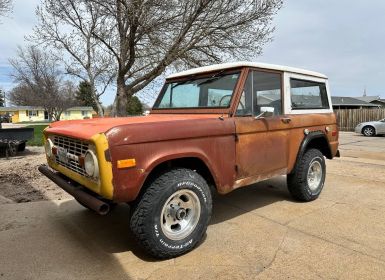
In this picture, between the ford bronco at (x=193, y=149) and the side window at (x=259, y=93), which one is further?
the side window at (x=259, y=93)

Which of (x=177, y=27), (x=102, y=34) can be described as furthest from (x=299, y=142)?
(x=102, y=34)

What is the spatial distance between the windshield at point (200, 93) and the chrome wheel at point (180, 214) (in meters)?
1.20

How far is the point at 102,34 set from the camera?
13.8 meters

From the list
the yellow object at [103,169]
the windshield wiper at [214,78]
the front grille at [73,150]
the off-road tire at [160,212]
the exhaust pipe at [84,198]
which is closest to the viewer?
the yellow object at [103,169]

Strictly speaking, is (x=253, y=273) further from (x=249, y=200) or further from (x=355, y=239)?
(x=249, y=200)

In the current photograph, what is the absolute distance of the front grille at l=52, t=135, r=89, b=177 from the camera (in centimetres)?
327

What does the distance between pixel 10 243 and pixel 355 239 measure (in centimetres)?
376

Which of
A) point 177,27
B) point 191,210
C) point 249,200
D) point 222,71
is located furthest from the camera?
point 177,27

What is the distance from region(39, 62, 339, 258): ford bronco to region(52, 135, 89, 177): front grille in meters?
0.01

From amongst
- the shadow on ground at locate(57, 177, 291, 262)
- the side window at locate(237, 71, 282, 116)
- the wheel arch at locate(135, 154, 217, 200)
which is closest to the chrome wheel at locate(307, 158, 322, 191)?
the shadow on ground at locate(57, 177, 291, 262)

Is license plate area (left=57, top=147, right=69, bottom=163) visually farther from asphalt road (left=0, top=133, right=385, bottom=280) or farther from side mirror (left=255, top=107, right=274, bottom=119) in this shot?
side mirror (left=255, top=107, right=274, bottom=119)

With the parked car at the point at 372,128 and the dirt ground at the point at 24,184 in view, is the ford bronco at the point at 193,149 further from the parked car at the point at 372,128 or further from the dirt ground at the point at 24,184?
the parked car at the point at 372,128

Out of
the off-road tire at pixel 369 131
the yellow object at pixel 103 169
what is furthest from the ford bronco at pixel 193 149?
the off-road tire at pixel 369 131

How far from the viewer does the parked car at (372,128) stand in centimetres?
2020
